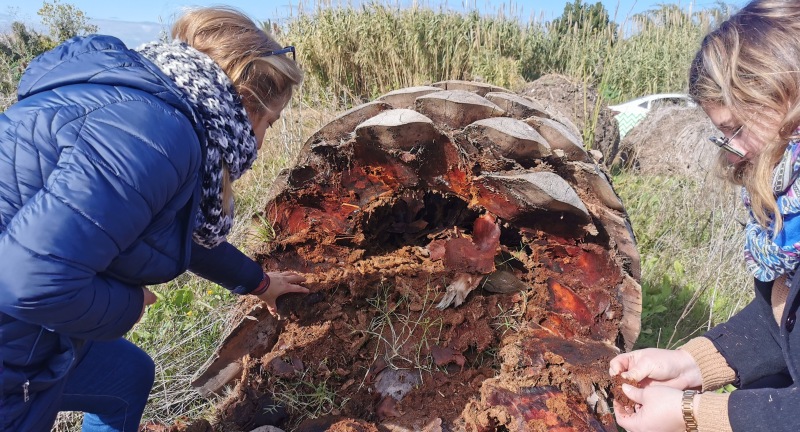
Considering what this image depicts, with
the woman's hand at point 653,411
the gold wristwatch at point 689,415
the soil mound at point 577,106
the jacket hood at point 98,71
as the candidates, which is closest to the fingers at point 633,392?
the woman's hand at point 653,411

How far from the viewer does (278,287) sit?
215 cm

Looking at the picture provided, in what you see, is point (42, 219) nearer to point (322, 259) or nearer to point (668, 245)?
point (322, 259)

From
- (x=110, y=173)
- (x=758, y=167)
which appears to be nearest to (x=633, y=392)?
(x=758, y=167)

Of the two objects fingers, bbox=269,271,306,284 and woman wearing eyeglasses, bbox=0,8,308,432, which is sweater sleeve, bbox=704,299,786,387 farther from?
woman wearing eyeglasses, bbox=0,8,308,432

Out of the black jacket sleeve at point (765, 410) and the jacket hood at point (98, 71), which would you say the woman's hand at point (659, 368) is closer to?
the black jacket sleeve at point (765, 410)

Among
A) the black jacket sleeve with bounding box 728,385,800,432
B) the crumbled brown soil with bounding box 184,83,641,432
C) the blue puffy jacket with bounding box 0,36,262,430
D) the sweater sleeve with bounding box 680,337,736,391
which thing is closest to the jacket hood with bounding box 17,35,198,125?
the blue puffy jacket with bounding box 0,36,262,430

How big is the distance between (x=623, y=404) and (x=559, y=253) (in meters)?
0.58

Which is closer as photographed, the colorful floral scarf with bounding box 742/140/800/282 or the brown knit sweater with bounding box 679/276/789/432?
the colorful floral scarf with bounding box 742/140/800/282

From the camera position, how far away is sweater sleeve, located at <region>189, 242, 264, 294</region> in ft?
6.44

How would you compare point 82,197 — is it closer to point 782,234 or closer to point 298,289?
point 298,289

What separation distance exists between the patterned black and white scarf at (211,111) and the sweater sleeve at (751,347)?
1742 mm

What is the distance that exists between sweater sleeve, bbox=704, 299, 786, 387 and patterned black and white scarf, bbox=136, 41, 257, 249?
5.71ft

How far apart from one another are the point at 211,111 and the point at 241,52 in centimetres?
22

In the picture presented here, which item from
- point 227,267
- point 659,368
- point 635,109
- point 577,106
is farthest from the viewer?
point 635,109
